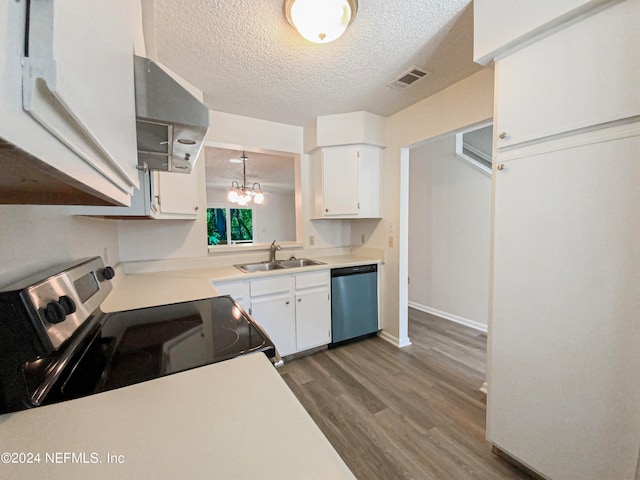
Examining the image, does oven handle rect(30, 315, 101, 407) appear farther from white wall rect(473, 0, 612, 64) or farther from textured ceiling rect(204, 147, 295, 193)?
textured ceiling rect(204, 147, 295, 193)

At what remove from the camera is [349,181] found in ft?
8.79

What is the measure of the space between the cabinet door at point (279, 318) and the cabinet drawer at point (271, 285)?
0.05 m

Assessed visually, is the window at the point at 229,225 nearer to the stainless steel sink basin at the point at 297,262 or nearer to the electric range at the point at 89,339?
the stainless steel sink basin at the point at 297,262

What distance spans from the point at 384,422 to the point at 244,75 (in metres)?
2.61

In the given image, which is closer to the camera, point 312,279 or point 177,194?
point 177,194

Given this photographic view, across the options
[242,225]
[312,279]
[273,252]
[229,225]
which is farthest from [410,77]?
[242,225]

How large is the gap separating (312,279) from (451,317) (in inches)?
83.1

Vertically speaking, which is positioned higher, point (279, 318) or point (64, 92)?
point (64, 92)

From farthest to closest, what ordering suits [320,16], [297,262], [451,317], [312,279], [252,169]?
1. [252,169]
2. [451,317]
3. [297,262]
4. [312,279]
5. [320,16]

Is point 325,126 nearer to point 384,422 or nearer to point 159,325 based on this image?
point 159,325

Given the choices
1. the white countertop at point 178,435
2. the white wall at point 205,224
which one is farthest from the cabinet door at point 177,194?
the white countertop at point 178,435

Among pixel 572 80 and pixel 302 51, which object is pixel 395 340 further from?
pixel 302 51

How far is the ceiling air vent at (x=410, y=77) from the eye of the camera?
187 cm

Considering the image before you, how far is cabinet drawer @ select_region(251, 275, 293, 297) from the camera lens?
7.15ft
